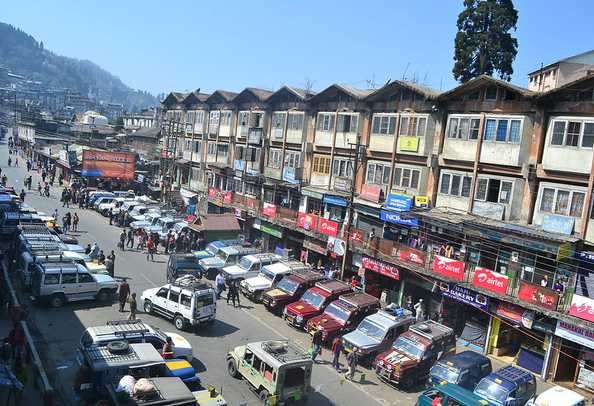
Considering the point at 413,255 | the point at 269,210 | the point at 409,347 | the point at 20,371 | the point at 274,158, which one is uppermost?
the point at 274,158

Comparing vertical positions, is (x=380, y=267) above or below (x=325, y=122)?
below

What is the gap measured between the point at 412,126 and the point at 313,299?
474 inches

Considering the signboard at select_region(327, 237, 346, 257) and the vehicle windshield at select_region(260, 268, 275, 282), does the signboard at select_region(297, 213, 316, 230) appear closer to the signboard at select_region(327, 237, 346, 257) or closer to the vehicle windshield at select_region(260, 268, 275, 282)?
the signboard at select_region(327, 237, 346, 257)

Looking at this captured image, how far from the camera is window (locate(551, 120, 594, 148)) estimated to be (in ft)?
67.6

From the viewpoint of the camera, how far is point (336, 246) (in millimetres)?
30109

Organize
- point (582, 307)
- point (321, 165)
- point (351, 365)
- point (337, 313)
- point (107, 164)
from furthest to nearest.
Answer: point (107, 164), point (321, 165), point (337, 313), point (582, 307), point (351, 365)

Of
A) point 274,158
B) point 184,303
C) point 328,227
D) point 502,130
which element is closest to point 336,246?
point 328,227

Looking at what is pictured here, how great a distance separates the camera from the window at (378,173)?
2984 cm

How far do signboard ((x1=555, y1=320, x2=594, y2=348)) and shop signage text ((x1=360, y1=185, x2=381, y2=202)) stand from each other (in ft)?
41.9

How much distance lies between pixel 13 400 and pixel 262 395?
23.3 feet

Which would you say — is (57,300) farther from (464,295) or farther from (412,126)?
(412,126)

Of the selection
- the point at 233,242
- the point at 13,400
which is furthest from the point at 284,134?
the point at 13,400

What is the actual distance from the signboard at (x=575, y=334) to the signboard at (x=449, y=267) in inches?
186

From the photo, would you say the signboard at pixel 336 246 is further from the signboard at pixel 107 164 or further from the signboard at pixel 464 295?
the signboard at pixel 107 164
